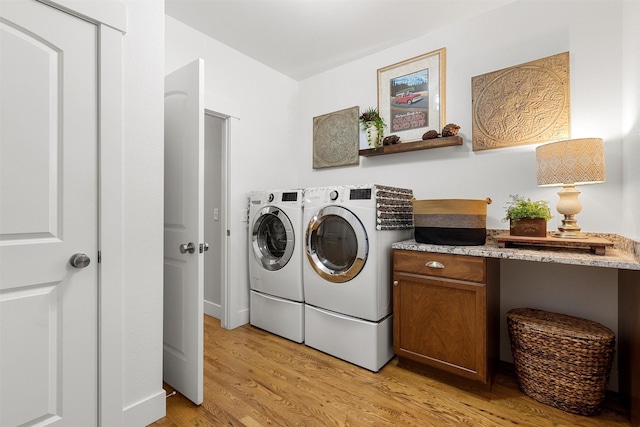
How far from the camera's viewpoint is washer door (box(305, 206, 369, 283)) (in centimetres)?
201

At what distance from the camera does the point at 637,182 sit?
146 centimetres

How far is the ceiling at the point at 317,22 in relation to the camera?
2.17 m

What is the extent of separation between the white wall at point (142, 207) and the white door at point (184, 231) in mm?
151

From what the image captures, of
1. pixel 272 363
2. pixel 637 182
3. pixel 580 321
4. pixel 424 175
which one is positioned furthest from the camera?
pixel 424 175

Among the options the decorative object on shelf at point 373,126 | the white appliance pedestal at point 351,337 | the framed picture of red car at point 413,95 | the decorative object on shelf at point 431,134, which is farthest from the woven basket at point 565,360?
the decorative object on shelf at point 373,126

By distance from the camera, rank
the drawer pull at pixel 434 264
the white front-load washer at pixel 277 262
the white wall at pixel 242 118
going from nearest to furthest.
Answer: the drawer pull at pixel 434 264 → the white front-load washer at pixel 277 262 → the white wall at pixel 242 118

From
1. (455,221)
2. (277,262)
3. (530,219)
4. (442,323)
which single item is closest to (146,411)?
(277,262)

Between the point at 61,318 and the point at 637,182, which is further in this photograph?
the point at 637,182

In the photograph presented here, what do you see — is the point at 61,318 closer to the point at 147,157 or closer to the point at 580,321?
the point at 147,157

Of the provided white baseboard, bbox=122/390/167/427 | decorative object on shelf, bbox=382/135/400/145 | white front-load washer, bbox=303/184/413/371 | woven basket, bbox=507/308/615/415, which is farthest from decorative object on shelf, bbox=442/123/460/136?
white baseboard, bbox=122/390/167/427

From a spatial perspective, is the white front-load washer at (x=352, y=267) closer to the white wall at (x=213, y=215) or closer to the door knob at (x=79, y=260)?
the white wall at (x=213, y=215)

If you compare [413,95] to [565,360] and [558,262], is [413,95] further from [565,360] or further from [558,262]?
[565,360]

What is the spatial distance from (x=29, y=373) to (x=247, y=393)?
1020 millimetres

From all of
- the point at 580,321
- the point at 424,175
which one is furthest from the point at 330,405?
the point at 424,175
